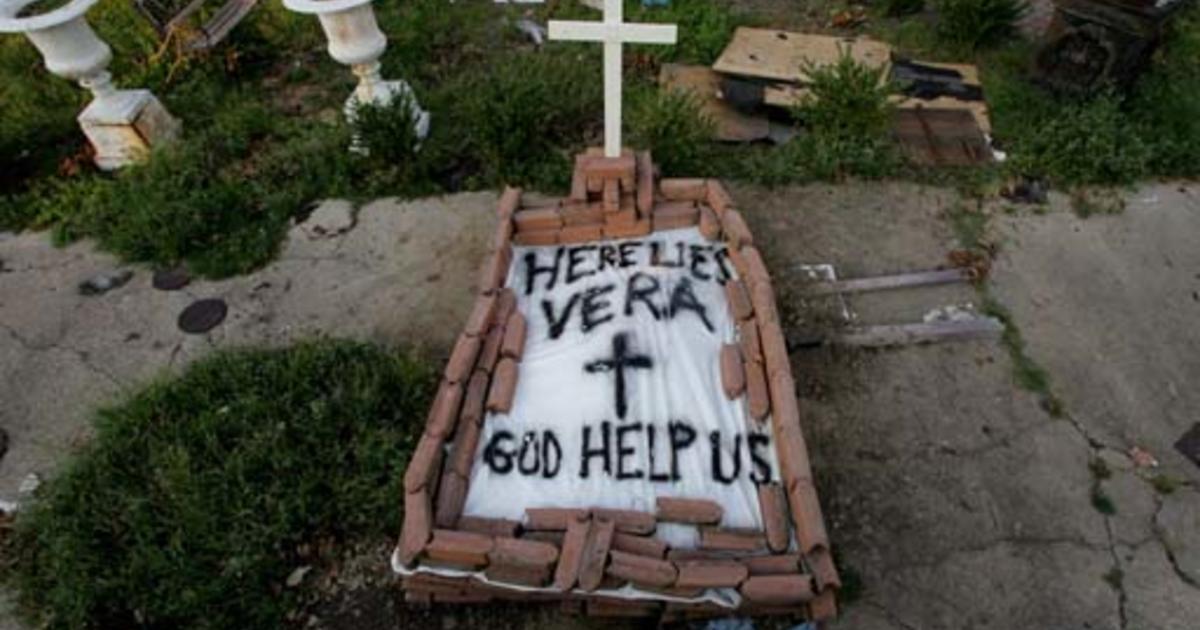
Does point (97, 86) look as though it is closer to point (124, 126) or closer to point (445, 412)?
point (124, 126)

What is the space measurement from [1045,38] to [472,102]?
160 inches

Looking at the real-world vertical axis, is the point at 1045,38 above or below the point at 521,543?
above

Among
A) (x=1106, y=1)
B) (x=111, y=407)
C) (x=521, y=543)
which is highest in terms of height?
(x=1106, y=1)

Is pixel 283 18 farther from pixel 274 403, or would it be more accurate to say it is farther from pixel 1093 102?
pixel 1093 102

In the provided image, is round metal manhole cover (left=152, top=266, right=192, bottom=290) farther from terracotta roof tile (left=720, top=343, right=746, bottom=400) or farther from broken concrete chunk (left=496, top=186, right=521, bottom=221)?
terracotta roof tile (left=720, top=343, right=746, bottom=400)

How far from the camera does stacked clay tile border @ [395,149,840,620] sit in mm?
2711

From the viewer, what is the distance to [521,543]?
8.98ft

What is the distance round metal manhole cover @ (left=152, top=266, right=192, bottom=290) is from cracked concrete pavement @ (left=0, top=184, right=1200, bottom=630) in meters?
0.10

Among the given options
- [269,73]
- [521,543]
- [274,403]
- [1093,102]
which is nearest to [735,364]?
[521,543]

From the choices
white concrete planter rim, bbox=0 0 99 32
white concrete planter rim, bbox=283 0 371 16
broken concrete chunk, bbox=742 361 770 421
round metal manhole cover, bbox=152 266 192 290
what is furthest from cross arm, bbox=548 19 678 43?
white concrete planter rim, bbox=0 0 99 32

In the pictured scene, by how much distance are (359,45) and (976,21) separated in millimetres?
4491

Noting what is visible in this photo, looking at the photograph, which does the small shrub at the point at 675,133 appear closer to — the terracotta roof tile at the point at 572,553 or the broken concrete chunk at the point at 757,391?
the broken concrete chunk at the point at 757,391

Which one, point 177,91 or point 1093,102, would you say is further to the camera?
point 177,91

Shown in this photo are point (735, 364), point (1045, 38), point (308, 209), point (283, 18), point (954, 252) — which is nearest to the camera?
point (735, 364)
